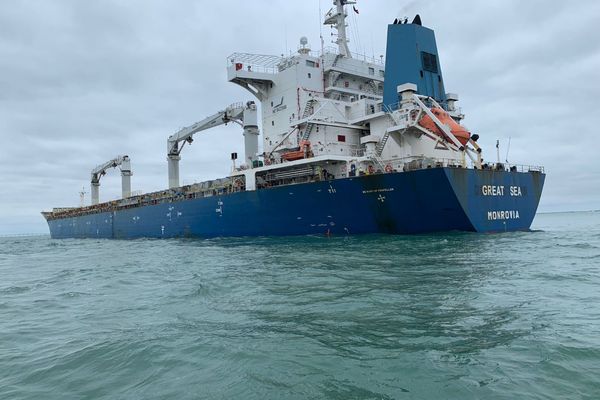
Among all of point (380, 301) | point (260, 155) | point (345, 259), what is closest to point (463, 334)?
point (380, 301)

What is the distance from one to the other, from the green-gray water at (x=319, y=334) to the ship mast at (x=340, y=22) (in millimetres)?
19807

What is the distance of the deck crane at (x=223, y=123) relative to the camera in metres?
29.5

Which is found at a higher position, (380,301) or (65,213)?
(65,213)

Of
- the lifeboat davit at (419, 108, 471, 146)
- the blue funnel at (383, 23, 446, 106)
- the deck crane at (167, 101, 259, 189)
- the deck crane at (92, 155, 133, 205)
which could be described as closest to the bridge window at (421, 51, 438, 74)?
the blue funnel at (383, 23, 446, 106)

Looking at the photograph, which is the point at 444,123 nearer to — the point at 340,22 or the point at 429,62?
the point at 429,62

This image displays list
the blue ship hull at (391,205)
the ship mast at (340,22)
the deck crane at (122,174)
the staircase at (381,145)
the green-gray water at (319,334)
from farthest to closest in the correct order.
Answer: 1. the deck crane at (122,174)
2. the ship mast at (340,22)
3. the staircase at (381,145)
4. the blue ship hull at (391,205)
5. the green-gray water at (319,334)

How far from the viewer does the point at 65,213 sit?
55.8m

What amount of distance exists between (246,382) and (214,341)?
4.40ft

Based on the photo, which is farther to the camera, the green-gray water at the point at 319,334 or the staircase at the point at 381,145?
the staircase at the point at 381,145

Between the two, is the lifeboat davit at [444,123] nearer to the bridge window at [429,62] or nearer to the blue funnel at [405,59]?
the blue funnel at [405,59]

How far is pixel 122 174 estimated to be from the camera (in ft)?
149

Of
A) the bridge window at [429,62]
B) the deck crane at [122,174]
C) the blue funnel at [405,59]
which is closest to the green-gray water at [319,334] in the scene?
the blue funnel at [405,59]

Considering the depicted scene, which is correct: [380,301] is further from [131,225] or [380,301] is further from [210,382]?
[131,225]

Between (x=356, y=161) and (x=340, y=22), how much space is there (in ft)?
39.5
